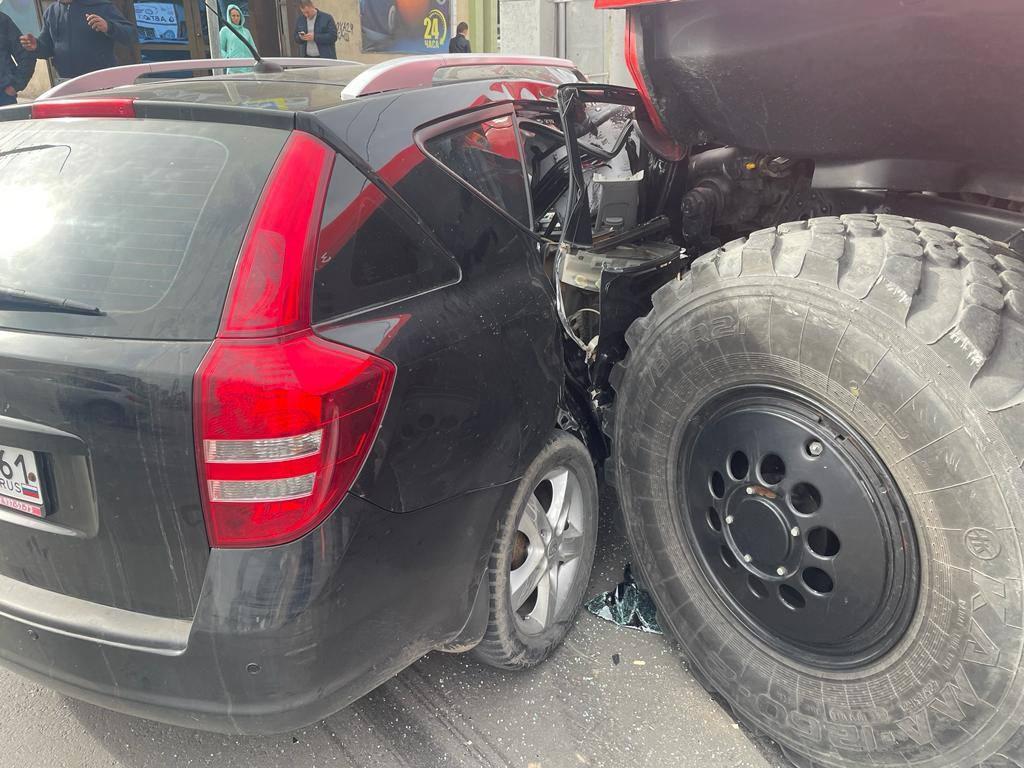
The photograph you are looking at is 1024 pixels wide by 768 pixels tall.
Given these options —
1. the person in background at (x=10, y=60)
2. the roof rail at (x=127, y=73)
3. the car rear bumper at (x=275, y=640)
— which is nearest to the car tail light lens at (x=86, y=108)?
the roof rail at (x=127, y=73)

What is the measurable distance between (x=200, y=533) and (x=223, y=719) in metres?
0.45

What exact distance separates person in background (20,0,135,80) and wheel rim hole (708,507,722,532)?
700cm

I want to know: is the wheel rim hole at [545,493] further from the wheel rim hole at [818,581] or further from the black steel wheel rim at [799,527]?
the wheel rim hole at [818,581]

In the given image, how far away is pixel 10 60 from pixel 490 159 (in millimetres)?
6640

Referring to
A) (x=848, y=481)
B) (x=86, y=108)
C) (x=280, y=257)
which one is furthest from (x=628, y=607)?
(x=86, y=108)

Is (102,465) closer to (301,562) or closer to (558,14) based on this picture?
(301,562)

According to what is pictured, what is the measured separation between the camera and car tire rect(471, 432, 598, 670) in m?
2.39

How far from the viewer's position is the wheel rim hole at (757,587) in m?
2.25

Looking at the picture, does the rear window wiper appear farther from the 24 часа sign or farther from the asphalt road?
the 24 часа sign

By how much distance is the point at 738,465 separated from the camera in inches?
88.6

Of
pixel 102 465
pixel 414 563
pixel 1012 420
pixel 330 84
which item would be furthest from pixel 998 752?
pixel 330 84

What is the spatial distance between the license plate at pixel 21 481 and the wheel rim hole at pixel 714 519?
182 cm

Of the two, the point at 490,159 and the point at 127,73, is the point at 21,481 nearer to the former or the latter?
the point at 490,159

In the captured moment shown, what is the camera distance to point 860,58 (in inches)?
83.7
